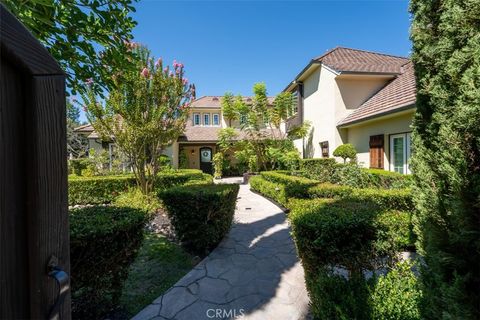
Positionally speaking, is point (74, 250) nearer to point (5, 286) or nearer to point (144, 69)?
point (5, 286)

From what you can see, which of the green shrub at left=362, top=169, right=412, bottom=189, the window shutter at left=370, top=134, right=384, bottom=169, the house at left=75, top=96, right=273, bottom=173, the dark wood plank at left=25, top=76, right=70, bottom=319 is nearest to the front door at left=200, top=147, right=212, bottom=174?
the house at left=75, top=96, right=273, bottom=173

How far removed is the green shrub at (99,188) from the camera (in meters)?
10.1

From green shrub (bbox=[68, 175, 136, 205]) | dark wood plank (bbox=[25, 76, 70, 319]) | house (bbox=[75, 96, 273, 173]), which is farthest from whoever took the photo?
house (bbox=[75, 96, 273, 173])

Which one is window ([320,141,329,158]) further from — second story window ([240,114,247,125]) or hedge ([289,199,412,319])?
hedge ([289,199,412,319])

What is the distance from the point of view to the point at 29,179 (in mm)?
943

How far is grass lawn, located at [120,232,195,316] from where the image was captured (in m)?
3.30

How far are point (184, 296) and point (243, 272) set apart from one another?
1136 millimetres

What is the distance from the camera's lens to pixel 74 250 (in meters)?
2.49

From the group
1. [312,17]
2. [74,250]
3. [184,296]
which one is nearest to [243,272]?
[184,296]

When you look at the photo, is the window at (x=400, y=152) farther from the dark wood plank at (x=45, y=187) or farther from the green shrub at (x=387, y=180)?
the dark wood plank at (x=45, y=187)

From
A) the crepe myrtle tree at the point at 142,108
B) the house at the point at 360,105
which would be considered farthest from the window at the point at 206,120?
the crepe myrtle tree at the point at 142,108

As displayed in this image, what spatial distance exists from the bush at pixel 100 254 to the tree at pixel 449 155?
10.5ft

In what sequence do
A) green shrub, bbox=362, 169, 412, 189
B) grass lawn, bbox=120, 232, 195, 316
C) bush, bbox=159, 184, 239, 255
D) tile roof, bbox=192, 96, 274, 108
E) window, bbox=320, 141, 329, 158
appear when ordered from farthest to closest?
tile roof, bbox=192, 96, 274, 108 < window, bbox=320, 141, 329, 158 < green shrub, bbox=362, 169, 412, 189 < bush, bbox=159, 184, 239, 255 < grass lawn, bbox=120, 232, 195, 316

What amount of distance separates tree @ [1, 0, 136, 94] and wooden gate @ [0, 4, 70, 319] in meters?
2.59
